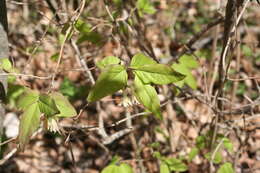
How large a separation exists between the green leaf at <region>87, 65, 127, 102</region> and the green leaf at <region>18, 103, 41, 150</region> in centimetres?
18

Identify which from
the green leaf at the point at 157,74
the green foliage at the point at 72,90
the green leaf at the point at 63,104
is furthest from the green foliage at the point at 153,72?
the green foliage at the point at 72,90

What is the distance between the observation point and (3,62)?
1.15m

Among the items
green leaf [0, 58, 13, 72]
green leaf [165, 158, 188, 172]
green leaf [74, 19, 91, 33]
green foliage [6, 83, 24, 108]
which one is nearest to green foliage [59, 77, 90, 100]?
green foliage [6, 83, 24, 108]

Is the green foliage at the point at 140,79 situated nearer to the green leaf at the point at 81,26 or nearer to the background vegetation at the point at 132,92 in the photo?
the background vegetation at the point at 132,92

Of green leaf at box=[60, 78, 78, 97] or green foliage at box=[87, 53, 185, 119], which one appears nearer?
green foliage at box=[87, 53, 185, 119]

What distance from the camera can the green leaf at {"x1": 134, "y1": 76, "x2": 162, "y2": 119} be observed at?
3.11 ft

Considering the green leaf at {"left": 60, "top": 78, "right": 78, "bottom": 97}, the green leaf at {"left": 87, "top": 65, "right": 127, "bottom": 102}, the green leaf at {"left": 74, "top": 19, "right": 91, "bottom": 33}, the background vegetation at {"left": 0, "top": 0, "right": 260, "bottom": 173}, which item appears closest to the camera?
the green leaf at {"left": 87, "top": 65, "right": 127, "bottom": 102}

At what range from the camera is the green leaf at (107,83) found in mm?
904

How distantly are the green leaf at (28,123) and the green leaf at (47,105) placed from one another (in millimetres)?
18

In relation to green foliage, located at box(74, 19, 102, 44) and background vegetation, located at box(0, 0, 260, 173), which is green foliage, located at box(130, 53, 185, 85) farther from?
green foliage, located at box(74, 19, 102, 44)

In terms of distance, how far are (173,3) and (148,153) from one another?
2111 millimetres

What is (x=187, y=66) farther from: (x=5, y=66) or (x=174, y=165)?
(x=5, y=66)

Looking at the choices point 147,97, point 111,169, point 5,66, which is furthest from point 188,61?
point 5,66

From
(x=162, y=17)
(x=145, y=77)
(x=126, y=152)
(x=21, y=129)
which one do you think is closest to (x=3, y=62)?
(x=21, y=129)
